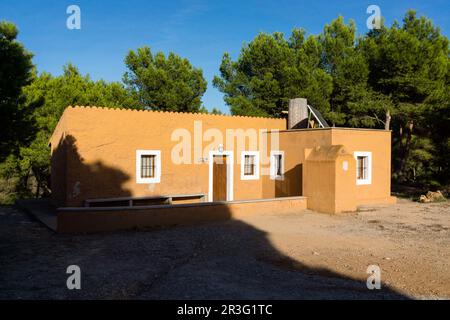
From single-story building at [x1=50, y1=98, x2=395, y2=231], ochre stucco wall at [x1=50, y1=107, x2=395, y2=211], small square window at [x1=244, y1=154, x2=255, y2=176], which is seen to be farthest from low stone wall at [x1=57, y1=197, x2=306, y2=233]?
small square window at [x1=244, y1=154, x2=255, y2=176]

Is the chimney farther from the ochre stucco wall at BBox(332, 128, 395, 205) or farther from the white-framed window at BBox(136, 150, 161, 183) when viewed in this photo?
the white-framed window at BBox(136, 150, 161, 183)

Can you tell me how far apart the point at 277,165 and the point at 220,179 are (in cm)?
242

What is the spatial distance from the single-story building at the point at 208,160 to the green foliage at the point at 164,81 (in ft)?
27.1

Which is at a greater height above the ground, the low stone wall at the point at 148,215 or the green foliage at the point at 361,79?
the green foliage at the point at 361,79

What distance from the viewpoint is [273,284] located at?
5.47 m

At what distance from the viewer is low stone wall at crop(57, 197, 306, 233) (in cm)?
934

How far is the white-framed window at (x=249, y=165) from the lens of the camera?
1562cm

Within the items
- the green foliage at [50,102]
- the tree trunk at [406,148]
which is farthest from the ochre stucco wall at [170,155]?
the tree trunk at [406,148]

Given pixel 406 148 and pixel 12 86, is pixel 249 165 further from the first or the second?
pixel 406 148

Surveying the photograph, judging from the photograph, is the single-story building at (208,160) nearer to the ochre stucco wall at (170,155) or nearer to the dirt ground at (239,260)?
the ochre stucco wall at (170,155)

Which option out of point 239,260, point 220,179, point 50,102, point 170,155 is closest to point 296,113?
point 220,179
